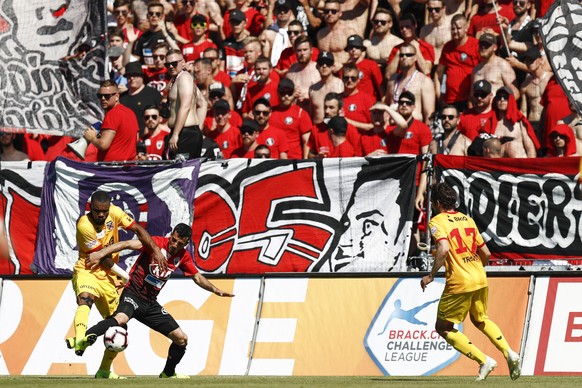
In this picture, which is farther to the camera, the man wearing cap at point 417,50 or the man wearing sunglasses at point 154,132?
the man wearing cap at point 417,50

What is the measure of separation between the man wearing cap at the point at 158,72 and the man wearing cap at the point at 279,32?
1.91 meters

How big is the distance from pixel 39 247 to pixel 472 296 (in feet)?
20.8

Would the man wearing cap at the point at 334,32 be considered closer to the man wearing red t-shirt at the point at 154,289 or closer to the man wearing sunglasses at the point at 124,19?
the man wearing sunglasses at the point at 124,19

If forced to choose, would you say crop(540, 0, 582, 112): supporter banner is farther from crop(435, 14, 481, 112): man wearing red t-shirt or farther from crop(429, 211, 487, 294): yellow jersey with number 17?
crop(435, 14, 481, 112): man wearing red t-shirt

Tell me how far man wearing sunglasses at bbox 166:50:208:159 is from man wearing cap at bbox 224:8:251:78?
381 cm

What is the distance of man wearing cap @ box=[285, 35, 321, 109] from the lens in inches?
738

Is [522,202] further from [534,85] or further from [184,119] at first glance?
[184,119]

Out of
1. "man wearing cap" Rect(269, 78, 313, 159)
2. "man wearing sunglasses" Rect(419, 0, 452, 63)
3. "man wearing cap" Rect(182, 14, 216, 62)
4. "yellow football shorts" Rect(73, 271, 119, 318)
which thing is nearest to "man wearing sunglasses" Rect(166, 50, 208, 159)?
"man wearing cap" Rect(269, 78, 313, 159)

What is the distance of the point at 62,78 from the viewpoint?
682 inches

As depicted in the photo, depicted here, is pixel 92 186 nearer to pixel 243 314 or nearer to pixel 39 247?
pixel 39 247

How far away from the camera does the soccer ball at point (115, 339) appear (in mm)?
12336

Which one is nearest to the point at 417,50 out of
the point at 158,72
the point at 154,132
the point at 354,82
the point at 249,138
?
the point at 354,82

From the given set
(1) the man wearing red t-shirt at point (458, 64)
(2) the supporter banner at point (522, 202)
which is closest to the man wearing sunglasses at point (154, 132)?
(1) the man wearing red t-shirt at point (458, 64)

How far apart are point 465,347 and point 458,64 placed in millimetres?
6953
